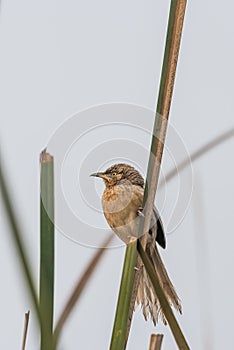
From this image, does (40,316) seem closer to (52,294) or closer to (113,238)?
(52,294)

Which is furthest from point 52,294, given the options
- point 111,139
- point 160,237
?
point 160,237

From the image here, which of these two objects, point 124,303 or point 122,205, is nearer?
point 124,303

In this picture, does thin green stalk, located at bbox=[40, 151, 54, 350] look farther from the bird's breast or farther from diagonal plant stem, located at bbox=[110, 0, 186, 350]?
the bird's breast

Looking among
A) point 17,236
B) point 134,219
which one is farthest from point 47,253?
point 134,219

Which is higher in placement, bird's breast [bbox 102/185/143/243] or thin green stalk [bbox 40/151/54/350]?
bird's breast [bbox 102/185/143/243]

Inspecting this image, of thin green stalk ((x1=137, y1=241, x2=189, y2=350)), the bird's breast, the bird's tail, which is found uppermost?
the bird's breast

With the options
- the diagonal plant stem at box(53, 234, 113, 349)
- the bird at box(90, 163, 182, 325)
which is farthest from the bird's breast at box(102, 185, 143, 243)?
the diagonal plant stem at box(53, 234, 113, 349)

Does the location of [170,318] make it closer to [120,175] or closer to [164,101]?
[164,101]
